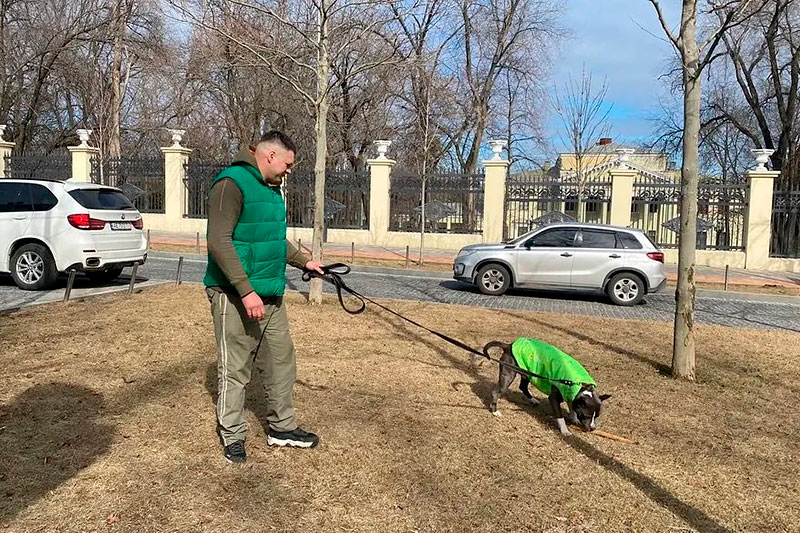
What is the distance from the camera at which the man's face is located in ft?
12.2

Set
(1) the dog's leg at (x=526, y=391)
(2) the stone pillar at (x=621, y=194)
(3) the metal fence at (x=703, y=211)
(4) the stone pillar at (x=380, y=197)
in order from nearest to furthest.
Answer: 1. (1) the dog's leg at (x=526, y=391)
2. (3) the metal fence at (x=703, y=211)
3. (2) the stone pillar at (x=621, y=194)
4. (4) the stone pillar at (x=380, y=197)

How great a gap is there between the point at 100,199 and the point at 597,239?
846cm

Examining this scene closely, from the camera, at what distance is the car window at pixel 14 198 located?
989cm

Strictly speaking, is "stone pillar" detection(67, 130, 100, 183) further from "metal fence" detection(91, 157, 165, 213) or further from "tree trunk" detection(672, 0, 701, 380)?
"tree trunk" detection(672, 0, 701, 380)

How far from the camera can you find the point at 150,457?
12.8ft

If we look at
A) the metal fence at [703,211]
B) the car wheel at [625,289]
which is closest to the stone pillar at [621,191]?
the metal fence at [703,211]

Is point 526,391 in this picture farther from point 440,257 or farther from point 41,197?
point 440,257

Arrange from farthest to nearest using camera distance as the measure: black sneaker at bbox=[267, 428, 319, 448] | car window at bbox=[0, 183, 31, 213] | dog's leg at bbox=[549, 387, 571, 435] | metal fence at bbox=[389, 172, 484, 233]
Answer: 1. metal fence at bbox=[389, 172, 484, 233]
2. car window at bbox=[0, 183, 31, 213]
3. dog's leg at bbox=[549, 387, 571, 435]
4. black sneaker at bbox=[267, 428, 319, 448]

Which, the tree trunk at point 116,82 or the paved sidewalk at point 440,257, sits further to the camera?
the tree trunk at point 116,82

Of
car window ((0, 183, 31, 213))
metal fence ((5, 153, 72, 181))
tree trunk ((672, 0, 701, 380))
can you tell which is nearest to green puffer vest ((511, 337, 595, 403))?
tree trunk ((672, 0, 701, 380))

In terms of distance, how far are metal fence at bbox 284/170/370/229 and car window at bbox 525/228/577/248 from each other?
10.8 meters

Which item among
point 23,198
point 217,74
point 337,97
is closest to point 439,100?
point 337,97

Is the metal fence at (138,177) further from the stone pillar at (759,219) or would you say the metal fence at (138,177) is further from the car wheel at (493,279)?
the stone pillar at (759,219)

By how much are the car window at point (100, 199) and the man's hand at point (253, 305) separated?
7461mm
